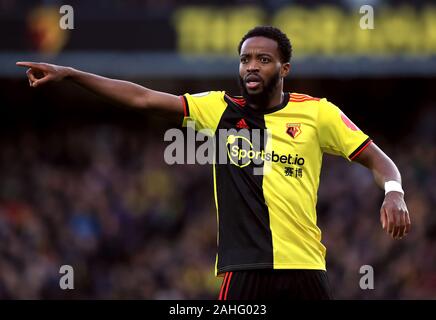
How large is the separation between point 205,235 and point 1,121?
598 cm

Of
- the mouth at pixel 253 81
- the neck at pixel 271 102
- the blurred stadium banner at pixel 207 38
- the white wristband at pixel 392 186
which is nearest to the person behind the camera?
the white wristband at pixel 392 186

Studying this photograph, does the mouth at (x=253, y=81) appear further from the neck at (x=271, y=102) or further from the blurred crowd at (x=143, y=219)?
the blurred crowd at (x=143, y=219)

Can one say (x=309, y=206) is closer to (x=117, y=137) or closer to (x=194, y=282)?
(x=194, y=282)

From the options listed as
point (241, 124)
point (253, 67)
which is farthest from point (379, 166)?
point (253, 67)

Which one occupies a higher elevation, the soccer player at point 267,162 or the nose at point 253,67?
the nose at point 253,67

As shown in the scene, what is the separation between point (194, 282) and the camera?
50.1ft

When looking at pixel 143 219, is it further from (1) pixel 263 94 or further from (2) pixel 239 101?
(1) pixel 263 94

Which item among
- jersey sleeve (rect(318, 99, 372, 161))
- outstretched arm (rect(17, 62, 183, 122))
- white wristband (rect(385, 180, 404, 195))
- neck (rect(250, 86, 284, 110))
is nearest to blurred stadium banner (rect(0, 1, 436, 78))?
neck (rect(250, 86, 284, 110))

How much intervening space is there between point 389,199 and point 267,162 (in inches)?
32.1

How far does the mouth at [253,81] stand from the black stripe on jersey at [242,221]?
0.34m

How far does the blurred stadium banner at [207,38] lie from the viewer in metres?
16.0

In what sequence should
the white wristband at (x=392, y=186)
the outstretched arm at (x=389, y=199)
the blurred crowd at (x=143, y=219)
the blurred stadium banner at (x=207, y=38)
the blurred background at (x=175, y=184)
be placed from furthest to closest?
the blurred stadium banner at (x=207, y=38)
the blurred background at (x=175, y=184)
the blurred crowd at (x=143, y=219)
the white wristband at (x=392, y=186)
the outstretched arm at (x=389, y=199)

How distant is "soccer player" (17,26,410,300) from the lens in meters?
6.02

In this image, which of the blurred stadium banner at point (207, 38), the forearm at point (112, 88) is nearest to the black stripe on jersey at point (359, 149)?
the forearm at point (112, 88)
